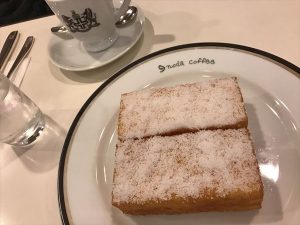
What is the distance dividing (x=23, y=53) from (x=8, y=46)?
6 centimetres

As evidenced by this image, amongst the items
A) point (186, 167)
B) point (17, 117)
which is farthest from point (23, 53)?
point (186, 167)

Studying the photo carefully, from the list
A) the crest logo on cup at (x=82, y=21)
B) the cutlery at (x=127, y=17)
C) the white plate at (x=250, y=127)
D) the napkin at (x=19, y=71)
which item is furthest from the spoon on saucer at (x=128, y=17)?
the napkin at (x=19, y=71)

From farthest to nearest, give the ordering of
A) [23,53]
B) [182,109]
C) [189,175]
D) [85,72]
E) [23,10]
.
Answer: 1. [23,10]
2. [23,53]
3. [85,72]
4. [182,109]
5. [189,175]

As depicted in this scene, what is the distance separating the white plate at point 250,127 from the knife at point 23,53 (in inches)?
16.3

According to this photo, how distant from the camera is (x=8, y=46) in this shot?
3.76 feet

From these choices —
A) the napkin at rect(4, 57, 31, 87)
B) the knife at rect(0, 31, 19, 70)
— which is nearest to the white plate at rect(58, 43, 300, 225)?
the napkin at rect(4, 57, 31, 87)

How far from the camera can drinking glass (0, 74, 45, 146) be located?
86 cm

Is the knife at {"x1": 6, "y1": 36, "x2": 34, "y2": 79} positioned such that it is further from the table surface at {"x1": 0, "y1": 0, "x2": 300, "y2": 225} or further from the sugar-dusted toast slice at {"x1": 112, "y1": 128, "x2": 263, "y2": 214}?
the sugar-dusted toast slice at {"x1": 112, "y1": 128, "x2": 263, "y2": 214}

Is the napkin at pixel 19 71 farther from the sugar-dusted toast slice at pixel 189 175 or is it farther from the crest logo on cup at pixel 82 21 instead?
the sugar-dusted toast slice at pixel 189 175

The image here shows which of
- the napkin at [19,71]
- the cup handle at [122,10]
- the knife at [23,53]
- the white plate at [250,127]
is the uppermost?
the cup handle at [122,10]

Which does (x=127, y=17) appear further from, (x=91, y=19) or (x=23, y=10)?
(x=23, y=10)

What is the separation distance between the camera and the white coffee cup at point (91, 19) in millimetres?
897

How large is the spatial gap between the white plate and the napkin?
36 cm

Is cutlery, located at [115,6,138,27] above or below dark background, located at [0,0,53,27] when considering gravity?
above
